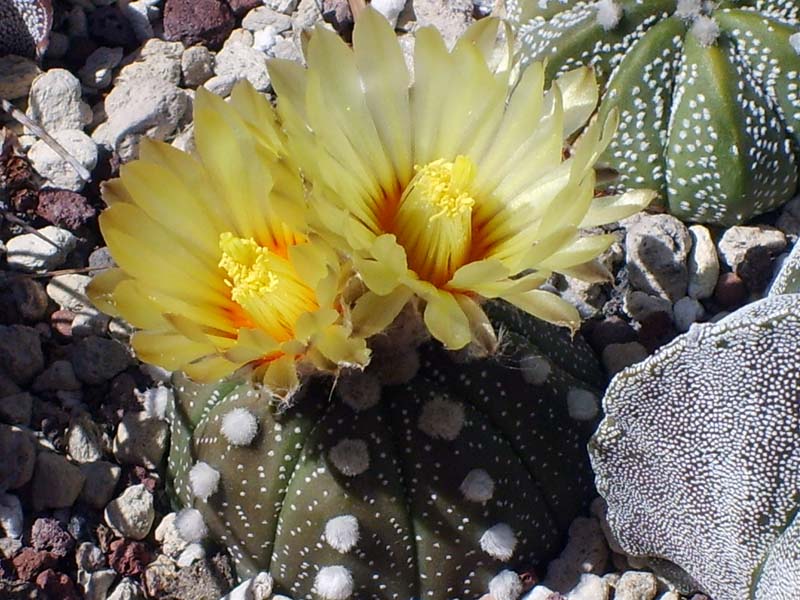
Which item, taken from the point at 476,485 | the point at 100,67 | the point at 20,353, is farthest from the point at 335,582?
the point at 100,67

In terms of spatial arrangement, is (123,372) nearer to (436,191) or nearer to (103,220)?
(103,220)

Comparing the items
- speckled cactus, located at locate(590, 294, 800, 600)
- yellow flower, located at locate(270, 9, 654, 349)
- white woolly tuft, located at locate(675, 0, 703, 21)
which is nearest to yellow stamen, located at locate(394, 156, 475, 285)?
yellow flower, located at locate(270, 9, 654, 349)

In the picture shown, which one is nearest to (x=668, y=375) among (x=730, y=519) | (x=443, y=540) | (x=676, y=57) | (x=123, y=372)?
(x=730, y=519)

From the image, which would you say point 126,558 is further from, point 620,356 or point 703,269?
point 703,269

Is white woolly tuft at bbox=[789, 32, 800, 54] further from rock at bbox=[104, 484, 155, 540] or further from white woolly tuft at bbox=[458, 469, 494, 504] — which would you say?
rock at bbox=[104, 484, 155, 540]

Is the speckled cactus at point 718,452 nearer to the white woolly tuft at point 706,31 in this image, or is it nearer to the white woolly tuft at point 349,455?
the white woolly tuft at point 349,455

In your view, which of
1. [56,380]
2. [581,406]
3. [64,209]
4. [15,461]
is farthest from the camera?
[64,209]

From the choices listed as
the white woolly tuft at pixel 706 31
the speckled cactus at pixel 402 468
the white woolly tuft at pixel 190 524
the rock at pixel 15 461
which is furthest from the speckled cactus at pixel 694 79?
the rock at pixel 15 461
